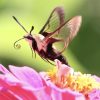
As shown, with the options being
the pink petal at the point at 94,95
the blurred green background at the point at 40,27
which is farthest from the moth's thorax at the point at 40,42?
the blurred green background at the point at 40,27

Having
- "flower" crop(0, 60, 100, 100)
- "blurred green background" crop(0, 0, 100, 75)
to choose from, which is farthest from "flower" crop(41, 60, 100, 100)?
"blurred green background" crop(0, 0, 100, 75)

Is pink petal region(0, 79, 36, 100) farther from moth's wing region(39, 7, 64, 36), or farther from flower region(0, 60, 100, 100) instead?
Answer: moth's wing region(39, 7, 64, 36)

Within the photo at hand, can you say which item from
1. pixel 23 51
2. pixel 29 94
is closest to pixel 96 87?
pixel 29 94

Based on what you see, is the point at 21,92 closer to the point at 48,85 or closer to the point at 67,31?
the point at 48,85

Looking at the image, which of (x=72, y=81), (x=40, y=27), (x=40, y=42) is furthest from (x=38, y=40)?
(x=40, y=27)

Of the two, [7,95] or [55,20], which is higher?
[55,20]

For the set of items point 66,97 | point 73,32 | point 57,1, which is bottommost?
point 66,97

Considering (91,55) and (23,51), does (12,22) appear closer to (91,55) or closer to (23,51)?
(23,51)
